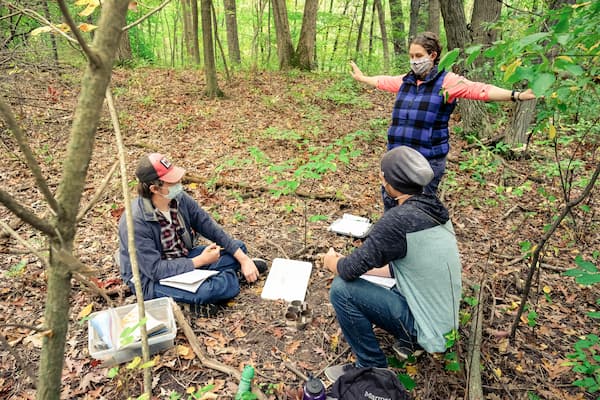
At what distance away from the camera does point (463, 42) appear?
5965 mm

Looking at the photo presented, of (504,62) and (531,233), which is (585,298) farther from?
(504,62)

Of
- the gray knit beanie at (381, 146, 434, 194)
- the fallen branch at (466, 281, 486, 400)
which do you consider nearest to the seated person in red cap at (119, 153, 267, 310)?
the gray knit beanie at (381, 146, 434, 194)

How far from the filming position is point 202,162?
5.91 metres

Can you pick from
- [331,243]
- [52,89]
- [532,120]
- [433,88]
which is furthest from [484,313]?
[52,89]

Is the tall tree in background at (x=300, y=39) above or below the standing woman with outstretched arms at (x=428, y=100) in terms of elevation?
above

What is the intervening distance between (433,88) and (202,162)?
4.02m

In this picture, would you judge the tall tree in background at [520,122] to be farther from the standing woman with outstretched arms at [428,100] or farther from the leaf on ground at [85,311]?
the leaf on ground at [85,311]

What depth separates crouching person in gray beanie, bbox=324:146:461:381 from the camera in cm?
215

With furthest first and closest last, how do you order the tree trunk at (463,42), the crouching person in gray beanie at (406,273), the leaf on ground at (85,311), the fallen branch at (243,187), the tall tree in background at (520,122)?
the tree trunk at (463,42)
the tall tree in background at (520,122)
the fallen branch at (243,187)
the leaf on ground at (85,311)
the crouching person in gray beanie at (406,273)

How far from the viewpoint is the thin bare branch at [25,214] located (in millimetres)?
752

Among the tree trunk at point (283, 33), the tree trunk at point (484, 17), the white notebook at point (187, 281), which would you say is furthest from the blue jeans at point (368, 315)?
the tree trunk at point (283, 33)

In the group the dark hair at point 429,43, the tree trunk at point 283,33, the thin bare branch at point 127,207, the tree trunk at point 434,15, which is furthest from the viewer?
the tree trunk at point 434,15

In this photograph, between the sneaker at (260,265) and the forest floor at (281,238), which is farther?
the sneaker at (260,265)

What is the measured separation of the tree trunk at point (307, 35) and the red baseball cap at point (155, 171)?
9.19 meters
